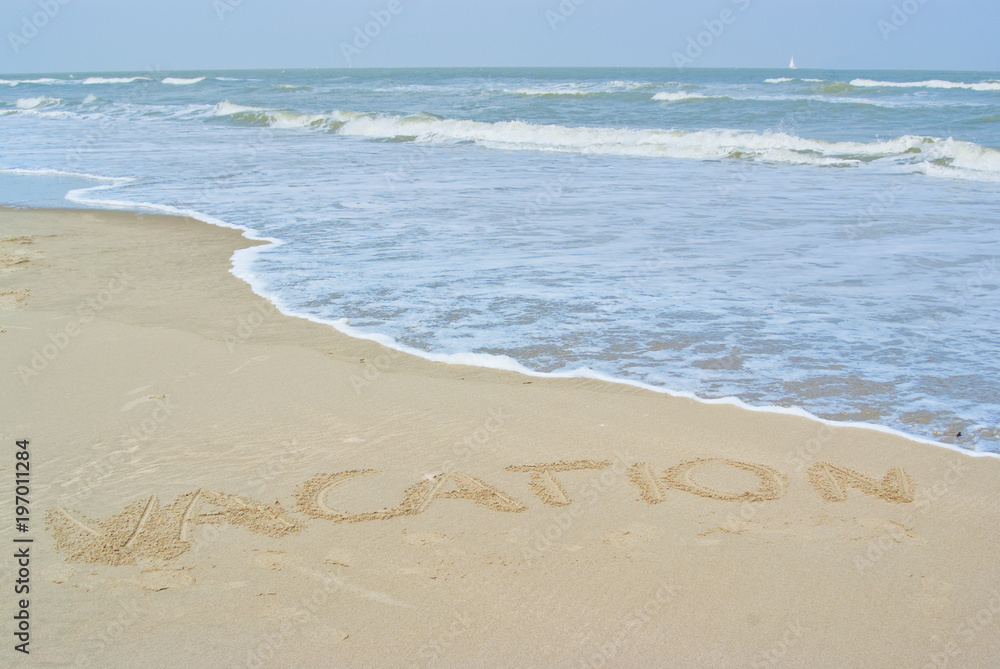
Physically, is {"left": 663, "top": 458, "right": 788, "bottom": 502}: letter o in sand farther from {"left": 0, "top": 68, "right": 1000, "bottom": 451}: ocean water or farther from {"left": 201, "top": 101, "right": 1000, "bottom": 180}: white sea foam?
{"left": 201, "top": 101, "right": 1000, "bottom": 180}: white sea foam

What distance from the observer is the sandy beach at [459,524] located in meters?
2.36

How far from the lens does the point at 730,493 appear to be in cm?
316

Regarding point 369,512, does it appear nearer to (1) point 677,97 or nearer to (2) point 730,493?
(2) point 730,493

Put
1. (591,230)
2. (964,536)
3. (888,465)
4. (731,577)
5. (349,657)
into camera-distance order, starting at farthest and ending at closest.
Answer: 1. (591,230)
2. (888,465)
3. (964,536)
4. (731,577)
5. (349,657)

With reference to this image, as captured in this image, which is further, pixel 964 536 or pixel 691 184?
pixel 691 184

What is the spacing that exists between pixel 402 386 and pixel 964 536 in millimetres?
2642

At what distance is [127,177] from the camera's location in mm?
12891

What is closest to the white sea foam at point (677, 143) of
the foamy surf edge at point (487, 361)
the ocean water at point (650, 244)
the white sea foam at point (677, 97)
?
the ocean water at point (650, 244)

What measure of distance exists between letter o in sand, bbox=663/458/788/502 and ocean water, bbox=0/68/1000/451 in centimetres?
71

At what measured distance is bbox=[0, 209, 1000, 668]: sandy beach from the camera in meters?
2.36

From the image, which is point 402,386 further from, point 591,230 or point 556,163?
point 556,163

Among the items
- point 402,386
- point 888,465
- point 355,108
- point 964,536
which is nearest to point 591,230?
point 402,386

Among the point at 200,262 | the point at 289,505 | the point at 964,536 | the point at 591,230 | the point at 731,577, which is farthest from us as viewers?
the point at 591,230

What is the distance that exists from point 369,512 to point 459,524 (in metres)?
0.36
